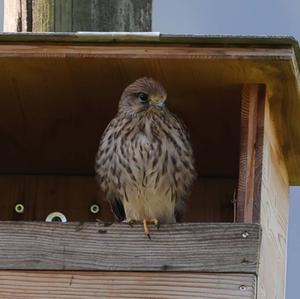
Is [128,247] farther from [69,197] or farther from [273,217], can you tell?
[69,197]

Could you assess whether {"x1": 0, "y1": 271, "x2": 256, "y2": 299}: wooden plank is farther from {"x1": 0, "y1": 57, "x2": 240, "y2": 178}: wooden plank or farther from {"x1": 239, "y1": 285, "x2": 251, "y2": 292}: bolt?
{"x1": 0, "y1": 57, "x2": 240, "y2": 178}: wooden plank

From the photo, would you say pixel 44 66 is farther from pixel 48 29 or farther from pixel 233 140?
pixel 233 140

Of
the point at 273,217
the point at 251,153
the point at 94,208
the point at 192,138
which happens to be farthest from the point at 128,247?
A: the point at 94,208

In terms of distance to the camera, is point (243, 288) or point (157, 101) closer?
point (243, 288)

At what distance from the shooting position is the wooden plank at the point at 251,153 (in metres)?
5.29

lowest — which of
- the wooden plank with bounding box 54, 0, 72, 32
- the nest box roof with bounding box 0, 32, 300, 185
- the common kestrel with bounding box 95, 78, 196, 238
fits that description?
the common kestrel with bounding box 95, 78, 196, 238

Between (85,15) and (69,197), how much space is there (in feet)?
5.16

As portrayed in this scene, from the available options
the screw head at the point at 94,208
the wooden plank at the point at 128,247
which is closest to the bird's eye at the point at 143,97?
the wooden plank at the point at 128,247

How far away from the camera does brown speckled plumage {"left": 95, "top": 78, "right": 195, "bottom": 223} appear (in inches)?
227

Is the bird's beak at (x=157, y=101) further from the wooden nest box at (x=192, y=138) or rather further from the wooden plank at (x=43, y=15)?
the wooden plank at (x=43, y=15)

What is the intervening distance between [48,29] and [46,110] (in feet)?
2.32

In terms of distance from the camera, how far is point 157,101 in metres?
5.80

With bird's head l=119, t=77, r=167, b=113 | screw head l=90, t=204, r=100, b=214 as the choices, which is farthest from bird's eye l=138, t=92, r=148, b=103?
screw head l=90, t=204, r=100, b=214

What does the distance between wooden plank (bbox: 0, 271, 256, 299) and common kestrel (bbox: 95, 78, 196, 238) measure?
70 centimetres
